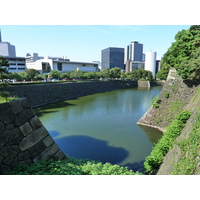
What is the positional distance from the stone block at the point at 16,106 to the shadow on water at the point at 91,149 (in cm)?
514

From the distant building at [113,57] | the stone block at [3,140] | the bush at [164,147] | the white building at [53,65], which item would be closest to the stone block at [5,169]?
the stone block at [3,140]

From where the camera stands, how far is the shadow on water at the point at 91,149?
8.75 meters

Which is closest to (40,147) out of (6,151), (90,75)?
(6,151)

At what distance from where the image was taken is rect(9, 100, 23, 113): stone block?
4.74 metres

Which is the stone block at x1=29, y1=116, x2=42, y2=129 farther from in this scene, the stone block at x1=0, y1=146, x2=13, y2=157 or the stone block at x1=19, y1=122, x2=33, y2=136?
the stone block at x1=0, y1=146, x2=13, y2=157

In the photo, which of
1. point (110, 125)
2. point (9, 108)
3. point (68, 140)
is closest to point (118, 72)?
point (110, 125)

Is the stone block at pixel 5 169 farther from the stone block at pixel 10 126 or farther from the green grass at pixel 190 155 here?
the green grass at pixel 190 155

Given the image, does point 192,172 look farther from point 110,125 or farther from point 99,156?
point 110,125

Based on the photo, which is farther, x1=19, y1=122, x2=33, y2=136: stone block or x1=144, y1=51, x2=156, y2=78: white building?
x1=144, y1=51, x2=156, y2=78: white building

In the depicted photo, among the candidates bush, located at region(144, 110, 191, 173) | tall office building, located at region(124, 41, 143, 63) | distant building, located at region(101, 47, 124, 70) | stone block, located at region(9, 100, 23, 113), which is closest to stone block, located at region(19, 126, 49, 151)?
stone block, located at region(9, 100, 23, 113)

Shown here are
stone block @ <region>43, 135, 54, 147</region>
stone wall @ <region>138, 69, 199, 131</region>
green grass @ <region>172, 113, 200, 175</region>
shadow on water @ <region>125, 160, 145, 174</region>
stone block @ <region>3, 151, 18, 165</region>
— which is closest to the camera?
green grass @ <region>172, 113, 200, 175</region>

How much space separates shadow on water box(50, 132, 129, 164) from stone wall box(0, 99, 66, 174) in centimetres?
359

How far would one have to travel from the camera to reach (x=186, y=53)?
13078 millimetres

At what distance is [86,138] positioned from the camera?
11.2 metres
